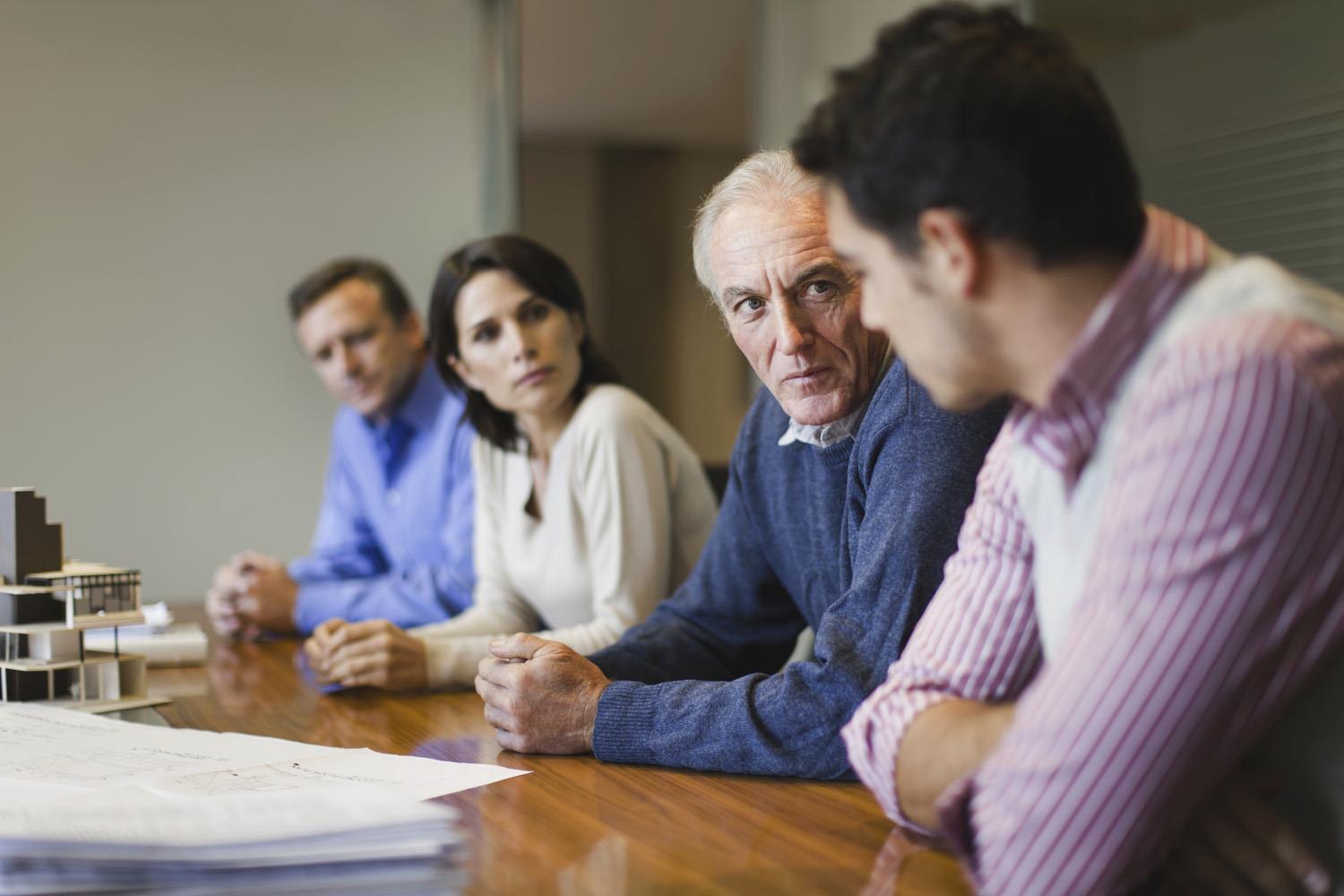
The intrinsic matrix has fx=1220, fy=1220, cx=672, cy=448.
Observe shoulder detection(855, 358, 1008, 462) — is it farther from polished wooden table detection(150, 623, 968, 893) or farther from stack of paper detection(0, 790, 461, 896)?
stack of paper detection(0, 790, 461, 896)

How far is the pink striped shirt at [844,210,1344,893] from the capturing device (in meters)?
0.71

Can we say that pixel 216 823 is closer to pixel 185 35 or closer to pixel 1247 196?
pixel 1247 196

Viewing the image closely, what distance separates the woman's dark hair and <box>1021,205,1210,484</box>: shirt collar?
159 centimetres

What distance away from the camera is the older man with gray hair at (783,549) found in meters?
1.23

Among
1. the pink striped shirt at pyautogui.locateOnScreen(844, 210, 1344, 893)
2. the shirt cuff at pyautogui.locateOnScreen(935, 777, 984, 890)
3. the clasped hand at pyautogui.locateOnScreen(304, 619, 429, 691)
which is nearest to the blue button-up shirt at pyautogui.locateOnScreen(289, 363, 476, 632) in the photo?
the clasped hand at pyautogui.locateOnScreen(304, 619, 429, 691)

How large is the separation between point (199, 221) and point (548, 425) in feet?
7.18

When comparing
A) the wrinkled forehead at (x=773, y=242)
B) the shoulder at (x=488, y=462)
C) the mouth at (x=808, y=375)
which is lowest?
the shoulder at (x=488, y=462)

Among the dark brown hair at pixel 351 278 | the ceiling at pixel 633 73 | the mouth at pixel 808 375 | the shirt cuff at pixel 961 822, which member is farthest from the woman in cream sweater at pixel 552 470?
the ceiling at pixel 633 73

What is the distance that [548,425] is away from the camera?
2.33m

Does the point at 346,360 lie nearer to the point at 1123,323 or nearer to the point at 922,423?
the point at 922,423

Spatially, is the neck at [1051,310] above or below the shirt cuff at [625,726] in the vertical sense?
above

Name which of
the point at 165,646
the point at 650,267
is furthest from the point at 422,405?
the point at 650,267

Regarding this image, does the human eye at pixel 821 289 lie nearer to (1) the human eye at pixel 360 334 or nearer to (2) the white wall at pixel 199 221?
(1) the human eye at pixel 360 334

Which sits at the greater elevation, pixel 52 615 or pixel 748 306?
pixel 748 306
